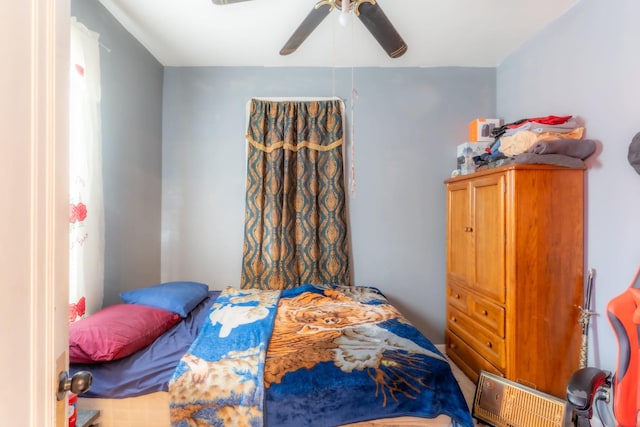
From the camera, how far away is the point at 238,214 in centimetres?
306

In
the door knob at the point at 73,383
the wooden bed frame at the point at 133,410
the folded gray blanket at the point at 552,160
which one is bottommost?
the wooden bed frame at the point at 133,410

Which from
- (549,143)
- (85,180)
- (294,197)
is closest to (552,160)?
(549,143)

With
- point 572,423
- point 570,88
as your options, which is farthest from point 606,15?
point 572,423

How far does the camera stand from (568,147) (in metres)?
1.93

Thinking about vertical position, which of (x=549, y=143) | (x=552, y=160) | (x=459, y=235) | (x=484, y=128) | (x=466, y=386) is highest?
(x=484, y=128)

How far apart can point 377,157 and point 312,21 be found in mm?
1477

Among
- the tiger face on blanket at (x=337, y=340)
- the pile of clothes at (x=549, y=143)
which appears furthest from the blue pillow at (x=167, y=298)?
the pile of clothes at (x=549, y=143)

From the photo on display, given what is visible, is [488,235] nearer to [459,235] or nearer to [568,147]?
[459,235]

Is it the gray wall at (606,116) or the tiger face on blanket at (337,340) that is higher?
the gray wall at (606,116)

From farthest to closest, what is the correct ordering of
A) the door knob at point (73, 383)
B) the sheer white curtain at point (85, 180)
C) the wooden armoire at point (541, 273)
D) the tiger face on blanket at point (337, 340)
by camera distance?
the wooden armoire at point (541, 273), the sheer white curtain at point (85, 180), the tiger face on blanket at point (337, 340), the door knob at point (73, 383)

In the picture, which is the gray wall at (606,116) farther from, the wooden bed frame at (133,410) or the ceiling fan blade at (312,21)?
the wooden bed frame at (133,410)

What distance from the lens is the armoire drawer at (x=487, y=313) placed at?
2.06 meters

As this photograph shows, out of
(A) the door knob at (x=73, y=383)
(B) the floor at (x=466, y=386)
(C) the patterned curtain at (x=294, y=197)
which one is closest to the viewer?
(A) the door knob at (x=73, y=383)

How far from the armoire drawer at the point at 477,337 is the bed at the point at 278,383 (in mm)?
617
